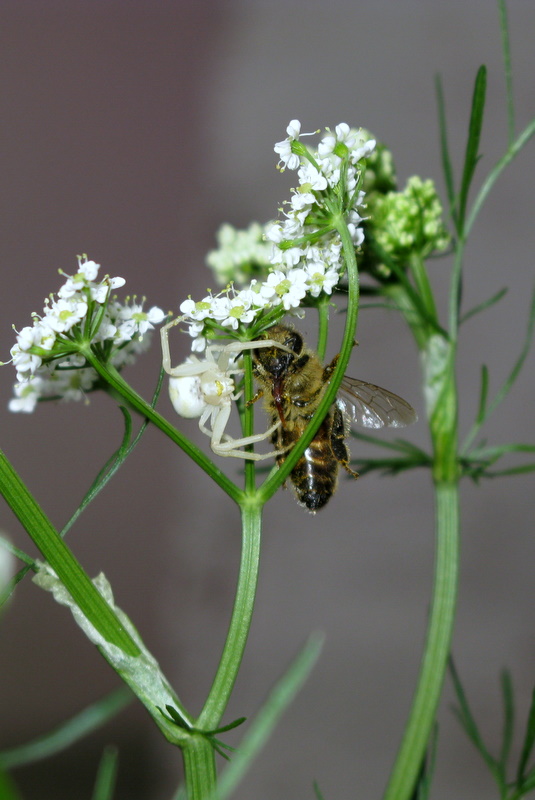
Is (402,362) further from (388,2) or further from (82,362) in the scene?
(82,362)

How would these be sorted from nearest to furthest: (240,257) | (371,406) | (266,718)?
1. (266,718)
2. (371,406)
3. (240,257)

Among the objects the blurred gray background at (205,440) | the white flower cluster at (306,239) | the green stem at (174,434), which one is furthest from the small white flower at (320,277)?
the blurred gray background at (205,440)

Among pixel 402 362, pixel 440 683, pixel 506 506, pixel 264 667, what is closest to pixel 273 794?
pixel 264 667

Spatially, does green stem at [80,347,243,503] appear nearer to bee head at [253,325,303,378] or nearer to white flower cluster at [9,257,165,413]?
white flower cluster at [9,257,165,413]

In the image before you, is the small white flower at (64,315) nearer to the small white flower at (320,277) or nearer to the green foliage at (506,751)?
the small white flower at (320,277)

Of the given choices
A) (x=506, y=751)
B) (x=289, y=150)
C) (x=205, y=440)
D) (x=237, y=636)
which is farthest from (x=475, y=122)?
(x=205, y=440)

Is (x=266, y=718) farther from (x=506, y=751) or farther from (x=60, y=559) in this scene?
(x=506, y=751)

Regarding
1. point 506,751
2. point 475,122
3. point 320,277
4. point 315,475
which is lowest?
point 506,751
